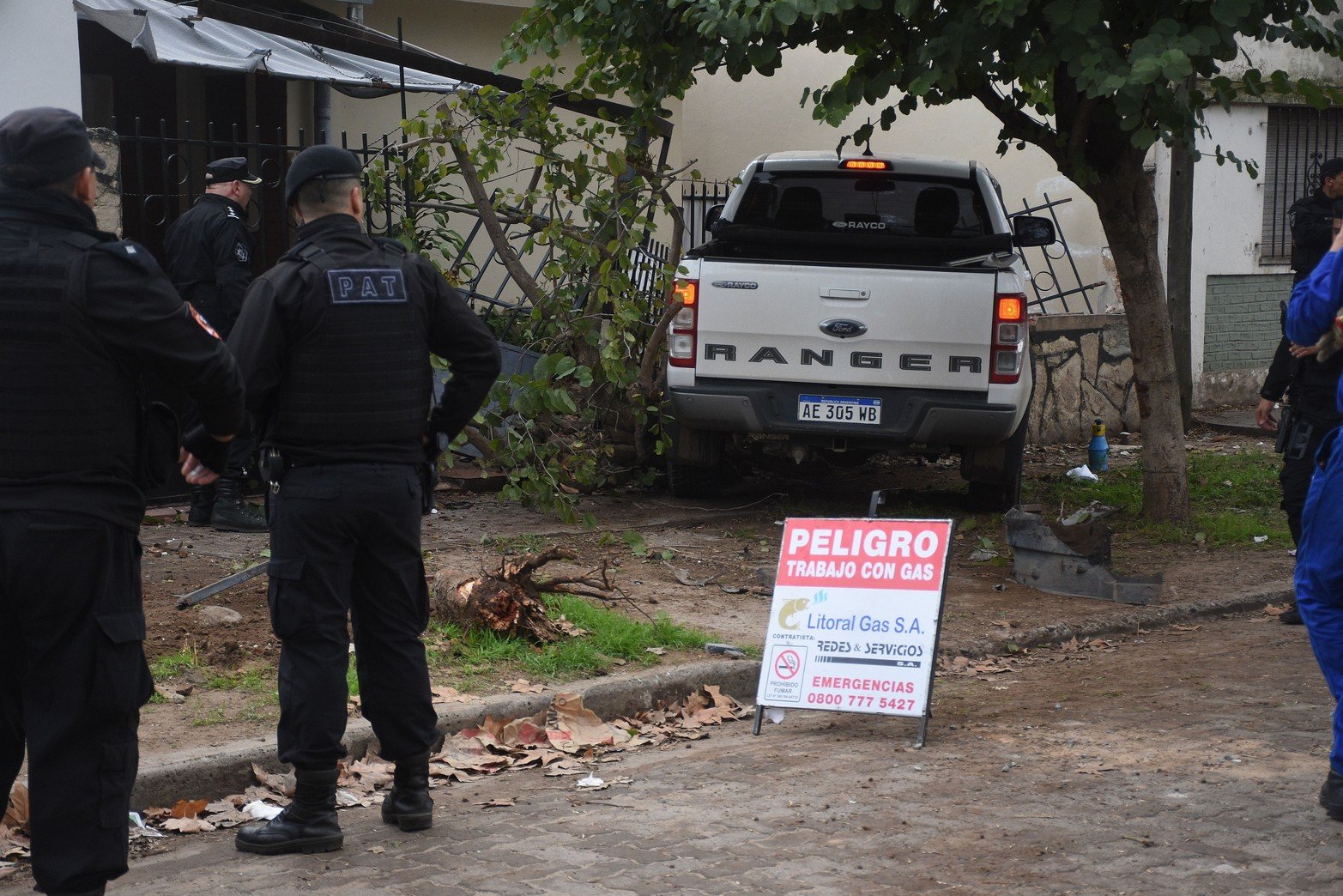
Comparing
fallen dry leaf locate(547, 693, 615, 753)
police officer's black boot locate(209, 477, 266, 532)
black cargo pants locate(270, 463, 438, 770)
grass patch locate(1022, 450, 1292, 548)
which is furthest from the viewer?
grass patch locate(1022, 450, 1292, 548)

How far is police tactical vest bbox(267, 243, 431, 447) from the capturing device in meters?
4.16

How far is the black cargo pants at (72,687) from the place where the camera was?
3.31 m

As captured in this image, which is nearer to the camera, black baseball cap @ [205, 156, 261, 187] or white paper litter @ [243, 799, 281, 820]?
white paper litter @ [243, 799, 281, 820]

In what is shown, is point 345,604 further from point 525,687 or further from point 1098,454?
point 1098,454

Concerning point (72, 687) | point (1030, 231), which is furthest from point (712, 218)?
point (72, 687)

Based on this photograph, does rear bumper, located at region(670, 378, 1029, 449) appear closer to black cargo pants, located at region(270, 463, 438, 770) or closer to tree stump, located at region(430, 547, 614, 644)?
tree stump, located at region(430, 547, 614, 644)

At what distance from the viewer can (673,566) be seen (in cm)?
805

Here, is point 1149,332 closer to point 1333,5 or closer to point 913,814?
point 1333,5

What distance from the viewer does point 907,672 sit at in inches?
211

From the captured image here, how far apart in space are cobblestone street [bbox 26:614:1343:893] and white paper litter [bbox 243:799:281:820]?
22 centimetres

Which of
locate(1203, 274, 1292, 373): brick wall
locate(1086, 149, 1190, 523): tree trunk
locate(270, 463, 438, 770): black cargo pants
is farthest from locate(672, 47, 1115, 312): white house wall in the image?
locate(270, 463, 438, 770): black cargo pants

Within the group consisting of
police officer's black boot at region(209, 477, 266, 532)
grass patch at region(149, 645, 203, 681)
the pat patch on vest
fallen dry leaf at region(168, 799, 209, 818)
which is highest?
the pat patch on vest

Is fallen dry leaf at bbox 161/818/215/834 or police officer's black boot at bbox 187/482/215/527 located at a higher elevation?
police officer's black boot at bbox 187/482/215/527

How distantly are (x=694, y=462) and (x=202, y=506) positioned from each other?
3.03 metres
